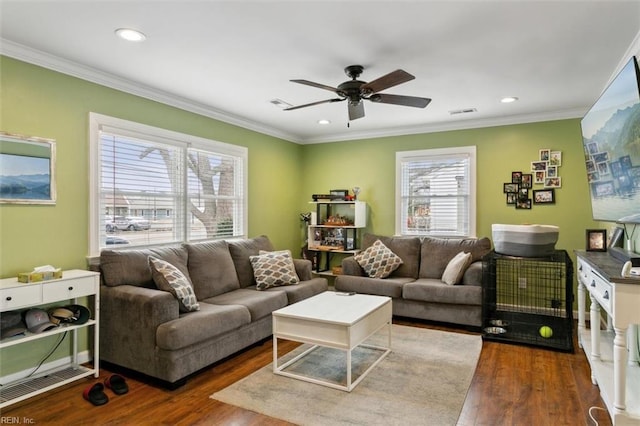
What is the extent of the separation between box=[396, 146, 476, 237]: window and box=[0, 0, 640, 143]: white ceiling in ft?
3.79

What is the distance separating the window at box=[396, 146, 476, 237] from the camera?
205 inches

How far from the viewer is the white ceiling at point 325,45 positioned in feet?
7.62

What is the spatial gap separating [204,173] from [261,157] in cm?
107

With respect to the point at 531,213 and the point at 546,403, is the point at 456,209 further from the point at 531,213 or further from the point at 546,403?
the point at 546,403

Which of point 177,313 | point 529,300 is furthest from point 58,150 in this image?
point 529,300

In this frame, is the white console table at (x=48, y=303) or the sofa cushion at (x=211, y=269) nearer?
the white console table at (x=48, y=303)

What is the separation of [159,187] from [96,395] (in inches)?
81.2

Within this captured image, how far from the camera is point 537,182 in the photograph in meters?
4.80

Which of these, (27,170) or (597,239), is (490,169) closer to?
(597,239)

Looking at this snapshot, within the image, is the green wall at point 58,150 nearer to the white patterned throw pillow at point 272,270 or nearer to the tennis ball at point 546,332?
the white patterned throw pillow at point 272,270

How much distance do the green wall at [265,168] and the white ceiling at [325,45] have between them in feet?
0.68

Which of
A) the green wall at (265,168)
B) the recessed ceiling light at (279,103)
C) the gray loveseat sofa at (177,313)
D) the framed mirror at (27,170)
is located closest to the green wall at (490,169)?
the green wall at (265,168)

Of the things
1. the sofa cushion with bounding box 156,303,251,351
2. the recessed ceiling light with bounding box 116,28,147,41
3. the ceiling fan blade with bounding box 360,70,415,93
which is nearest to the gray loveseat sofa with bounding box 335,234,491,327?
the sofa cushion with bounding box 156,303,251,351

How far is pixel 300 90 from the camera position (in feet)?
12.7
